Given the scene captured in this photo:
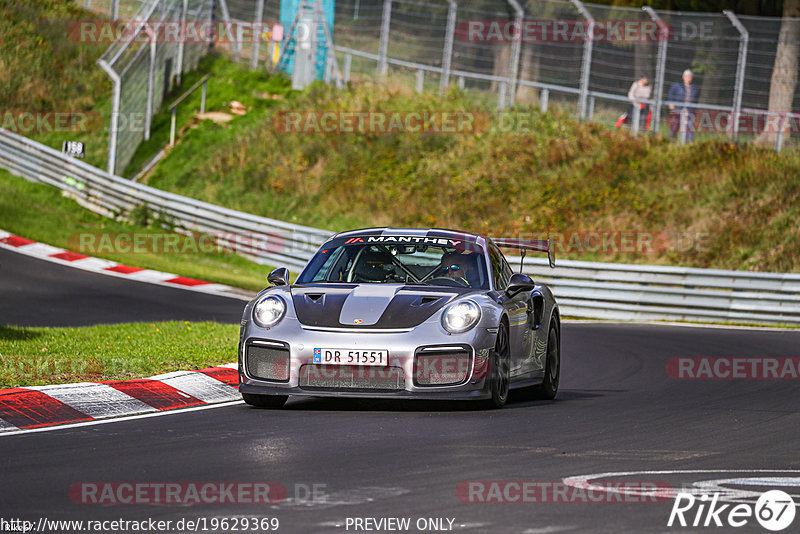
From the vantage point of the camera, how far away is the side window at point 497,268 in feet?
33.1

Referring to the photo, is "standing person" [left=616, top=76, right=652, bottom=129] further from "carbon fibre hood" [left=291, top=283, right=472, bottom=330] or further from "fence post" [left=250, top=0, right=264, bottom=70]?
"carbon fibre hood" [left=291, top=283, right=472, bottom=330]

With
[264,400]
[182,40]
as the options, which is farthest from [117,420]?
[182,40]

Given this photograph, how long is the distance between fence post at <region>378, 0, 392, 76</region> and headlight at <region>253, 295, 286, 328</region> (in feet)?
76.0

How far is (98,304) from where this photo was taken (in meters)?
18.0

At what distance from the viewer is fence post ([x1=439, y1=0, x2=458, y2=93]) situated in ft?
99.1

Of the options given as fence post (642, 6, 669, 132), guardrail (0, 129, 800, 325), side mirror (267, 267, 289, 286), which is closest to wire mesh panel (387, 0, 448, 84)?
fence post (642, 6, 669, 132)

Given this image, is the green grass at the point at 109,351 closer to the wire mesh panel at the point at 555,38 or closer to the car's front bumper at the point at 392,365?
the car's front bumper at the point at 392,365

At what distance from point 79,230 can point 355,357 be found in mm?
19849

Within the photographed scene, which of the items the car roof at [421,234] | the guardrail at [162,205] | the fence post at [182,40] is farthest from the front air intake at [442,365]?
the fence post at [182,40]

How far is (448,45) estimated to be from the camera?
102ft

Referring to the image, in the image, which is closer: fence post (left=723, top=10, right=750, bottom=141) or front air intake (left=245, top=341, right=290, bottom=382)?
front air intake (left=245, top=341, right=290, bottom=382)

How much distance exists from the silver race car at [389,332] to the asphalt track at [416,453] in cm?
22

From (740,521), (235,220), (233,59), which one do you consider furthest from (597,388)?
(233,59)

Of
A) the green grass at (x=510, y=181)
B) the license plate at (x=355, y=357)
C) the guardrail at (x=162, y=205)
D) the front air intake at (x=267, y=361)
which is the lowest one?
the guardrail at (x=162, y=205)
